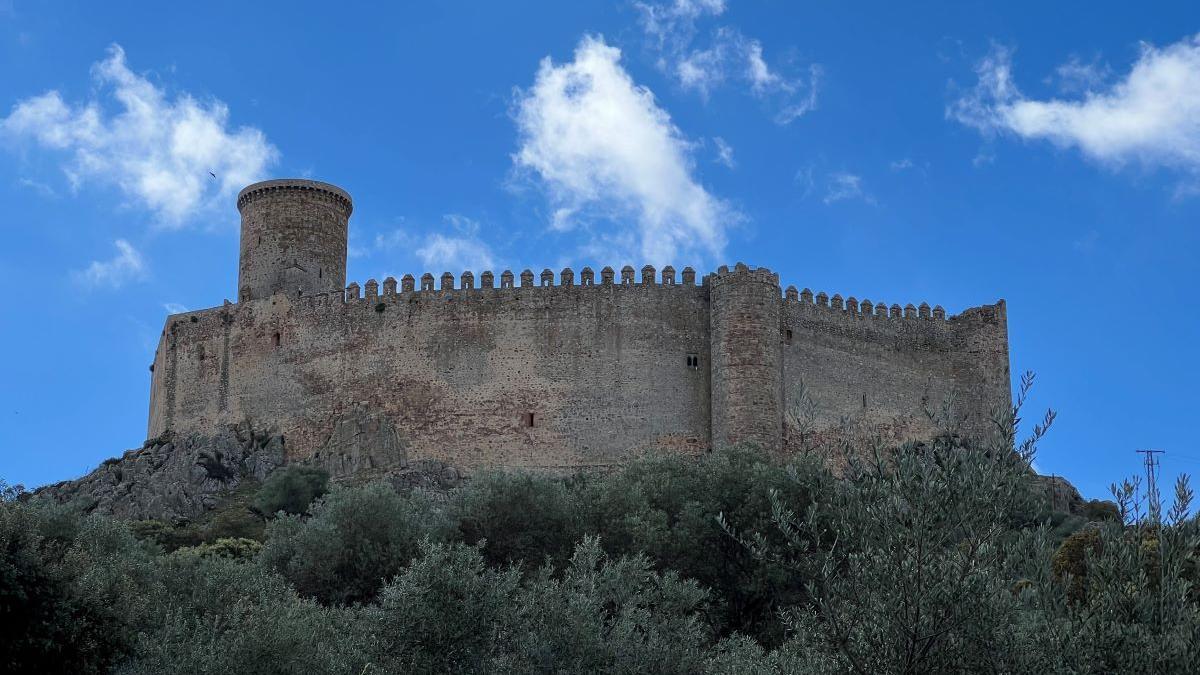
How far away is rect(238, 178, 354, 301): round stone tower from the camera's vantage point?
3975 cm

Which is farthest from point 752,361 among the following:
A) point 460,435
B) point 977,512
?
point 977,512

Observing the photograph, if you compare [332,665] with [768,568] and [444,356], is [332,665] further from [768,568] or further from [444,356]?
[444,356]

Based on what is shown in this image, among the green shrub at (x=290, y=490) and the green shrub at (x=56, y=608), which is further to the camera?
the green shrub at (x=290, y=490)

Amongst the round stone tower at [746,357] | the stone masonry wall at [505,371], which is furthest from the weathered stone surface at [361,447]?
the round stone tower at [746,357]

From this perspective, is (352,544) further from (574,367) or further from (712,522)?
(574,367)

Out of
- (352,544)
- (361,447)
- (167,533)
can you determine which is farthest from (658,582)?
(361,447)

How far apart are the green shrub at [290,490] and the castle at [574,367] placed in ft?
4.40

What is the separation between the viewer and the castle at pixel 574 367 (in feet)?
114

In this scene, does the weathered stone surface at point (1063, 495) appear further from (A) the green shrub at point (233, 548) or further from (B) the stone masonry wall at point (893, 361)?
(A) the green shrub at point (233, 548)

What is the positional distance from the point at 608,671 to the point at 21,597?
6206 mm

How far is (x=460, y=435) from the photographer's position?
35.6 m

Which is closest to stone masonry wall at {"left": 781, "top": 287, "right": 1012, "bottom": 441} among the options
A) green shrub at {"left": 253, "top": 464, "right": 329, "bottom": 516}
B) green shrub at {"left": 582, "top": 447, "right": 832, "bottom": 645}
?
green shrub at {"left": 582, "top": 447, "right": 832, "bottom": 645}

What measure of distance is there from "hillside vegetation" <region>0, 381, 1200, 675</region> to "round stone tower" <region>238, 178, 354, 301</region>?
1356 centimetres

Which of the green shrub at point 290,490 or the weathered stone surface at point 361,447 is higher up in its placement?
the weathered stone surface at point 361,447
